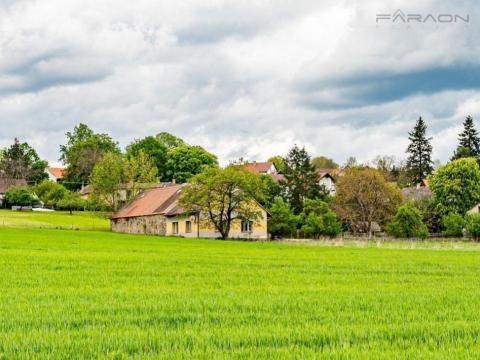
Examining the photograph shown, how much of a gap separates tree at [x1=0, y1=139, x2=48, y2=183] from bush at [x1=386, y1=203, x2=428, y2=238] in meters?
115

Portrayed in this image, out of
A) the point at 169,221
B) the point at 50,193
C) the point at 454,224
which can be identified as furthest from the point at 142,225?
the point at 50,193

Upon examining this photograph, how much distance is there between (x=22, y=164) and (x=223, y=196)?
114409 millimetres

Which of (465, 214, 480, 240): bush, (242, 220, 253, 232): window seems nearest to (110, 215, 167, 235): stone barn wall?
(242, 220, 253, 232): window

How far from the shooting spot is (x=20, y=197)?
132 meters

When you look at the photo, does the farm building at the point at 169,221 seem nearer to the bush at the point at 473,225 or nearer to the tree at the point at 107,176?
the tree at the point at 107,176

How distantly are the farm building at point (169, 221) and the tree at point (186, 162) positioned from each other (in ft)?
156

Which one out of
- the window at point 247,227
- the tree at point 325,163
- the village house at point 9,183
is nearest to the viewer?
the window at point 247,227

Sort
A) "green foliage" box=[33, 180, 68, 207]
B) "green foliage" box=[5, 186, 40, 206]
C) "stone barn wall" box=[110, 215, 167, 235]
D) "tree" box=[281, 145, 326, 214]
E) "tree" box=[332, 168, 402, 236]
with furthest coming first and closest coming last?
"green foliage" box=[5, 186, 40, 206], "green foliage" box=[33, 180, 68, 207], "tree" box=[281, 145, 326, 214], "tree" box=[332, 168, 402, 236], "stone barn wall" box=[110, 215, 167, 235]

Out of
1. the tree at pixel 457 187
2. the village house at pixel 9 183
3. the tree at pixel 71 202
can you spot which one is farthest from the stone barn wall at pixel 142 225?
the village house at pixel 9 183

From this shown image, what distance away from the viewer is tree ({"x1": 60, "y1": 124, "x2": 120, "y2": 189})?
150m

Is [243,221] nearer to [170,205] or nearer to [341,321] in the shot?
[170,205]

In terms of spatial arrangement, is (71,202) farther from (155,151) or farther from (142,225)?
(142,225)

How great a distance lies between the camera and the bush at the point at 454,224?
279 feet

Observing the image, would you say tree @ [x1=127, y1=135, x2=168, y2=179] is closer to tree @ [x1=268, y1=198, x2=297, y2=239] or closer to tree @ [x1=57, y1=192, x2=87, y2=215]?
tree @ [x1=57, y1=192, x2=87, y2=215]
